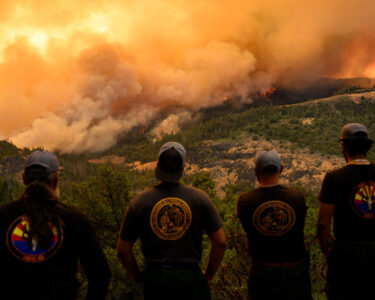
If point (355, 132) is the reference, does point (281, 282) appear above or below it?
below

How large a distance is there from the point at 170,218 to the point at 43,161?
158 cm

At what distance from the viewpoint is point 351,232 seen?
390 cm

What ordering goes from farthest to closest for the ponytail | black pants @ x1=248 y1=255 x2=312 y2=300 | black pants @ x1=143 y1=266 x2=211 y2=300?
black pants @ x1=248 y1=255 x2=312 y2=300, black pants @ x1=143 y1=266 x2=211 y2=300, the ponytail

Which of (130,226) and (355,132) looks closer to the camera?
(130,226)

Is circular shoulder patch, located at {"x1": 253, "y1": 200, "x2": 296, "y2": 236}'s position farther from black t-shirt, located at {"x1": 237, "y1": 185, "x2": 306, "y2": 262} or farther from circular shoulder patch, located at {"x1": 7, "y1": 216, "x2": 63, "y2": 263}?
circular shoulder patch, located at {"x1": 7, "y1": 216, "x2": 63, "y2": 263}

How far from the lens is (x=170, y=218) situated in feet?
11.3

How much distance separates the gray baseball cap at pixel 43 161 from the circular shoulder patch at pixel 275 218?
278 cm

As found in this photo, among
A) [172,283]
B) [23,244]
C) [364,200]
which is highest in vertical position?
[364,200]

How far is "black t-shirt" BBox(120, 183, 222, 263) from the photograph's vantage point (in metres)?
3.44

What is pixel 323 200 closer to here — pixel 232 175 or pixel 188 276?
pixel 188 276

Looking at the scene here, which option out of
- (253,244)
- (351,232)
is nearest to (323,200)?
(351,232)

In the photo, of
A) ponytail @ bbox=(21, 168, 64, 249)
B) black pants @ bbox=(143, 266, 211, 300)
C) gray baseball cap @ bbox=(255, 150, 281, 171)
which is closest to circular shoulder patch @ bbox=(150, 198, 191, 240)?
black pants @ bbox=(143, 266, 211, 300)

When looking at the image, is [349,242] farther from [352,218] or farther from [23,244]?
[23,244]

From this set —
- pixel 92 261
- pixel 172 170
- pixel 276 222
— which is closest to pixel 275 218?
pixel 276 222
